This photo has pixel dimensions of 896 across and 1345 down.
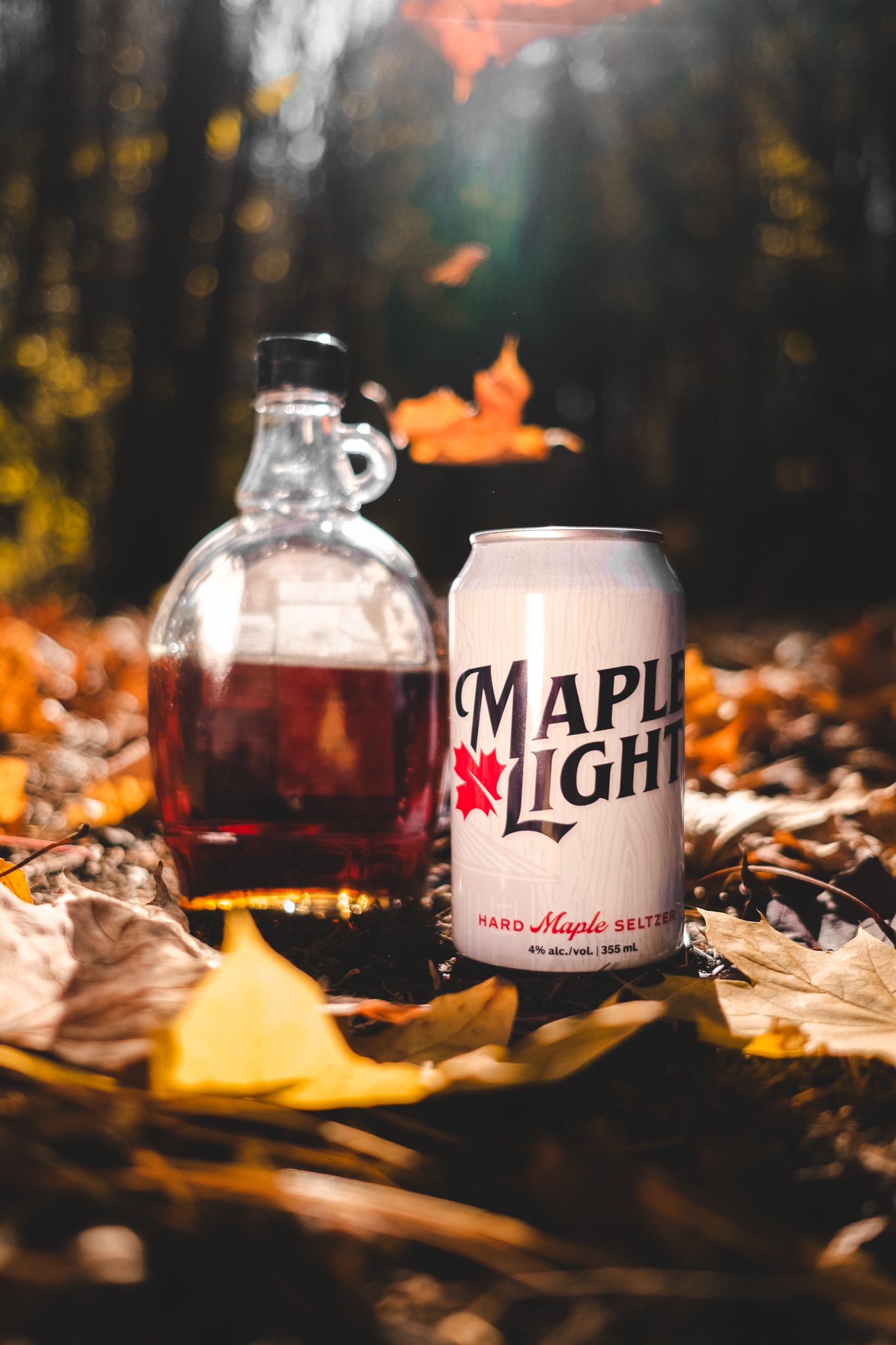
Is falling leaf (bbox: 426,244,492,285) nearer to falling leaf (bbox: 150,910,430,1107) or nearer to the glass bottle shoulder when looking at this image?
the glass bottle shoulder

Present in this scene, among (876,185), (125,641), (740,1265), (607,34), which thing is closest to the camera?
(740,1265)

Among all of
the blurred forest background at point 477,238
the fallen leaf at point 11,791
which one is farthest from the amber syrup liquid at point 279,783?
the blurred forest background at point 477,238

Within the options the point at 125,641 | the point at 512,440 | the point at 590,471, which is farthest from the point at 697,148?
the point at 512,440

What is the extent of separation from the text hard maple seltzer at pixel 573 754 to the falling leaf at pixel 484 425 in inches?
29.7

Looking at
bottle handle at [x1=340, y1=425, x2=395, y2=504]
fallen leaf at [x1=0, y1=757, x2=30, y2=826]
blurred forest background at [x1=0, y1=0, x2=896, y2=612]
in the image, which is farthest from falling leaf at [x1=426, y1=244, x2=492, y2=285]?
blurred forest background at [x1=0, y1=0, x2=896, y2=612]

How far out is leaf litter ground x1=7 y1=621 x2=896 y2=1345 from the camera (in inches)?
14.2

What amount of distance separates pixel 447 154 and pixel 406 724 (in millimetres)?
5858

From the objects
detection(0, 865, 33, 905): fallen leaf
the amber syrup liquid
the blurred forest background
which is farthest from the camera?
the blurred forest background

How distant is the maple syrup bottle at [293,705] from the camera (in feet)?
3.01

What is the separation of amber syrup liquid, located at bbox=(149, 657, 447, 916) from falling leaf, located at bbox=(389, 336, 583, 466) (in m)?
0.64

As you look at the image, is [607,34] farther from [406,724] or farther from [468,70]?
[406,724]

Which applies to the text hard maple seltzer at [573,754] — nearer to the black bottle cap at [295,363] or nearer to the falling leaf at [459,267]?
the black bottle cap at [295,363]

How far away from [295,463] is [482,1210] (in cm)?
76

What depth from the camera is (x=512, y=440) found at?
1522mm
